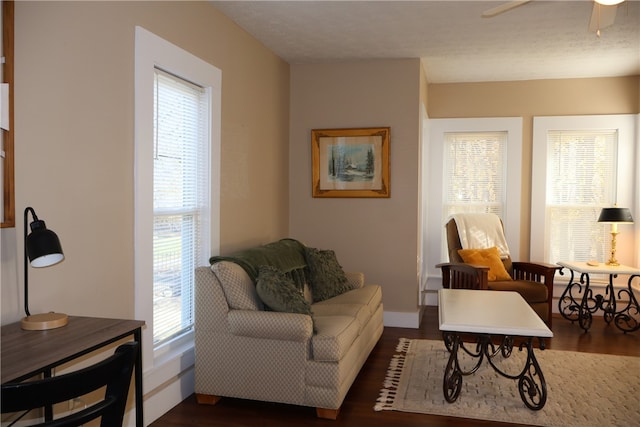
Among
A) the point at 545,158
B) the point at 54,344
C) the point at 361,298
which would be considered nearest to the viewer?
the point at 54,344

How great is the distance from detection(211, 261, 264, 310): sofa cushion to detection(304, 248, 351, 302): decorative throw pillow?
3.27ft

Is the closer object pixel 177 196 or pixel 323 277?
pixel 177 196

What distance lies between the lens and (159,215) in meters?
3.17

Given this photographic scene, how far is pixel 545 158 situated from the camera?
5918 millimetres

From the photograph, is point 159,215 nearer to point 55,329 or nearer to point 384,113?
point 55,329

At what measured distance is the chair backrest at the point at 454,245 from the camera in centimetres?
542

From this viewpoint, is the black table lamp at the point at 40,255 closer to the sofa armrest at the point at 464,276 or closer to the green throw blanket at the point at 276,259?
the green throw blanket at the point at 276,259

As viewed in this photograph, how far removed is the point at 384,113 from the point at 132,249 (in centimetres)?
306

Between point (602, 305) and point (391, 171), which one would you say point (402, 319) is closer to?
point (391, 171)

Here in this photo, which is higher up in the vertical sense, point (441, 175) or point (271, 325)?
point (441, 175)

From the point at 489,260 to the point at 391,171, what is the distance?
127 centimetres

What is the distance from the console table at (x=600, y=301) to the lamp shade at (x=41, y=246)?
185 inches

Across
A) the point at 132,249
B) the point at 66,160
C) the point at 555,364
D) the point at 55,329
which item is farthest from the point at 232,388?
the point at 555,364

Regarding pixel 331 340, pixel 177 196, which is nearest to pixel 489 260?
pixel 331 340
